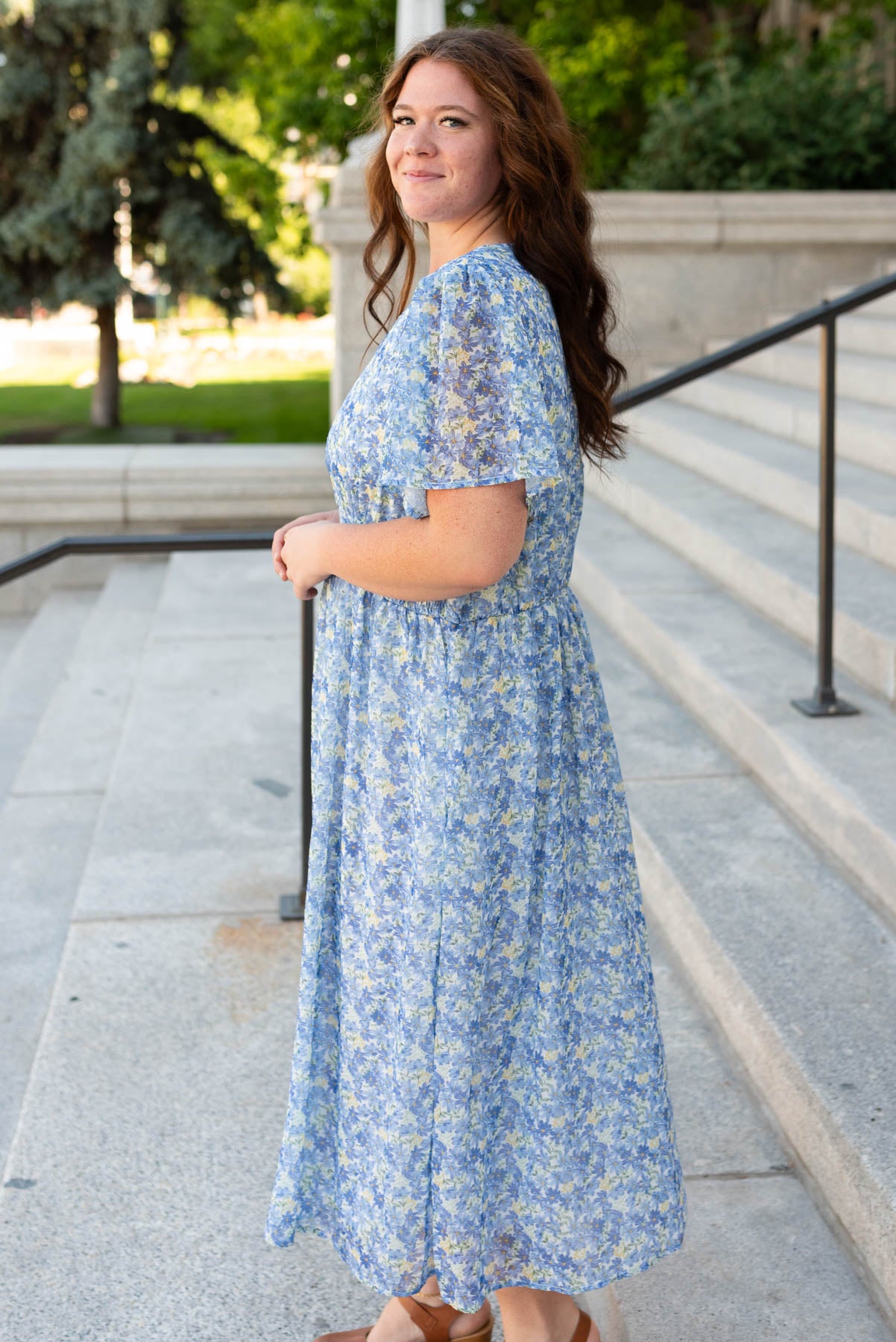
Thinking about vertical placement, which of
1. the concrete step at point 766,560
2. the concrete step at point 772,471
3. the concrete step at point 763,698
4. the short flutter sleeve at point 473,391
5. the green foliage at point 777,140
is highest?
the green foliage at point 777,140

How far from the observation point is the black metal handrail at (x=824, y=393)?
3.43 metres

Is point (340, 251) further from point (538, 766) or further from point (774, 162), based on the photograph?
point (538, 766)

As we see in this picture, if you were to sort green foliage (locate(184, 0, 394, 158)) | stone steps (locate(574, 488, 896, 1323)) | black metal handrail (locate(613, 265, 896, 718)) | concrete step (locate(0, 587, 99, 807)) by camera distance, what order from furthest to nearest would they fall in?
1. green foliage (locate(184, 0, 394, 158))
2. concrete step (locate(0, 587, 99, 807))
3. black metal handrail (locate(613, 265, 896, 718))
4. stone steps (locate(574, 488, 896, 1323))

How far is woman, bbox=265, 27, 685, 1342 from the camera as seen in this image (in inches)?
64.4

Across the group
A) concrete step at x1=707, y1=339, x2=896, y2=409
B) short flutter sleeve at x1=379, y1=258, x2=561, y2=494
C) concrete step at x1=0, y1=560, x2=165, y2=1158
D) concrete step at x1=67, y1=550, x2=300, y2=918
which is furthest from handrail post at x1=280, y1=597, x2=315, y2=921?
concrete step at x1=707, y1=339, x2=896, y2=409

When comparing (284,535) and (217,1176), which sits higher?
(284,535)

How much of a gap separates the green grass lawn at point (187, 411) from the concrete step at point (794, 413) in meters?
6.80

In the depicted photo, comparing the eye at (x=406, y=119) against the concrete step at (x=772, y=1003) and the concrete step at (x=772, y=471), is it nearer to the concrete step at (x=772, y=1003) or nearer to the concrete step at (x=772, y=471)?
the concrete step at (x=772, y=1003)

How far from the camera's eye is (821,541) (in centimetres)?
367

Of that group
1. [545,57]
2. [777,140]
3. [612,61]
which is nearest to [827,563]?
[777,140]

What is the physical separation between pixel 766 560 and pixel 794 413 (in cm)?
150

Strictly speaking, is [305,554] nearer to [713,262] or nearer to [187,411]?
[713,262]

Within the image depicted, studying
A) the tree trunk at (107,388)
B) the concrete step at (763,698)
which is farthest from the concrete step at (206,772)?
the tree trunk at (107,388)

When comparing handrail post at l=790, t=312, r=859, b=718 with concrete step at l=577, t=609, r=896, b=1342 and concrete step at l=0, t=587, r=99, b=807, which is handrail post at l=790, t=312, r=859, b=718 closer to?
concrete step at l=577, t=609, r=896, b=1342
